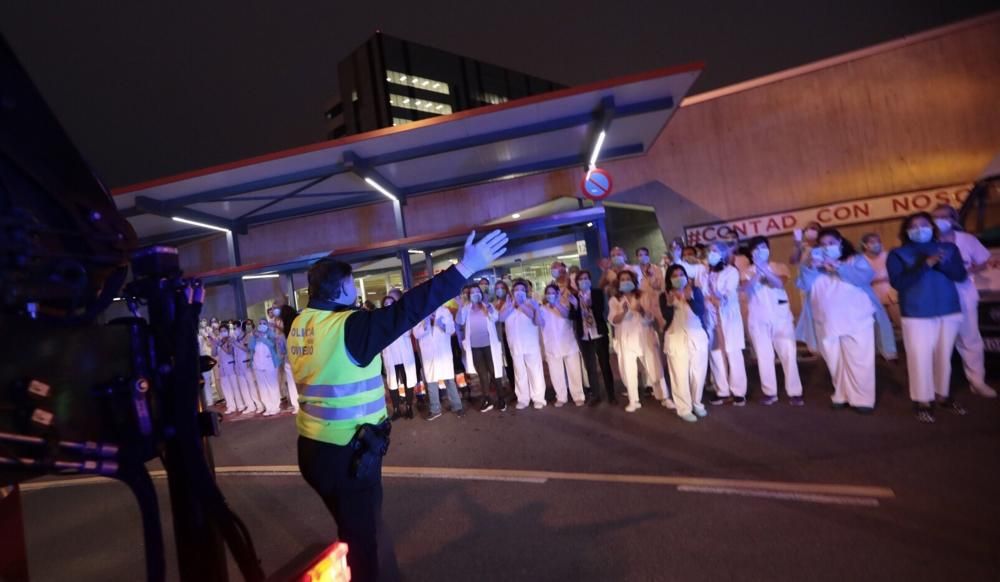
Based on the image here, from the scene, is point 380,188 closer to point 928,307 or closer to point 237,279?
point 237,279

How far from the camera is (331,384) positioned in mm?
2346

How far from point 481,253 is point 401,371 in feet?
19.9

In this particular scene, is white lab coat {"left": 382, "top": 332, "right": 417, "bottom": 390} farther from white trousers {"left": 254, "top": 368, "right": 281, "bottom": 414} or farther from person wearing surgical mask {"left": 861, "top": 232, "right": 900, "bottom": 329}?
person wearing surgical mask {"left": 861, "top": 232, "right": 900, "bottom": 329}

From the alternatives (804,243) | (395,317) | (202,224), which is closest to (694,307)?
(804,243)

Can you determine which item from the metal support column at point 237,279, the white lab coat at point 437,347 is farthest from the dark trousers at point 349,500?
the metal support column at point 237,279

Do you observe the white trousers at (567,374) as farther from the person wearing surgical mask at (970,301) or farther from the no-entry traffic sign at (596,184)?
the person wearing surgical mask at (970,301)

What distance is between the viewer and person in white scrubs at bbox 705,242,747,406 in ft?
19.5

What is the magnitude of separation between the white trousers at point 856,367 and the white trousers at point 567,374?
3.18 metres

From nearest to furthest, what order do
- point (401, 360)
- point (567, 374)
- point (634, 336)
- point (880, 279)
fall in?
point (634, 336) → point (880, 279) → point (567, 374) → point (401, 360)

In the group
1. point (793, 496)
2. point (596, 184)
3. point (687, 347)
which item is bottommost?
point (793, 496)

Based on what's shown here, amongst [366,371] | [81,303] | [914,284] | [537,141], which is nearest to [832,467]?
[914,284]

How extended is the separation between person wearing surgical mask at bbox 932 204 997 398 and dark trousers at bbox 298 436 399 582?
6.36 meters

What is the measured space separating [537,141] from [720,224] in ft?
17.0

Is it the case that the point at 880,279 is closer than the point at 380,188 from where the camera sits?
Yes
